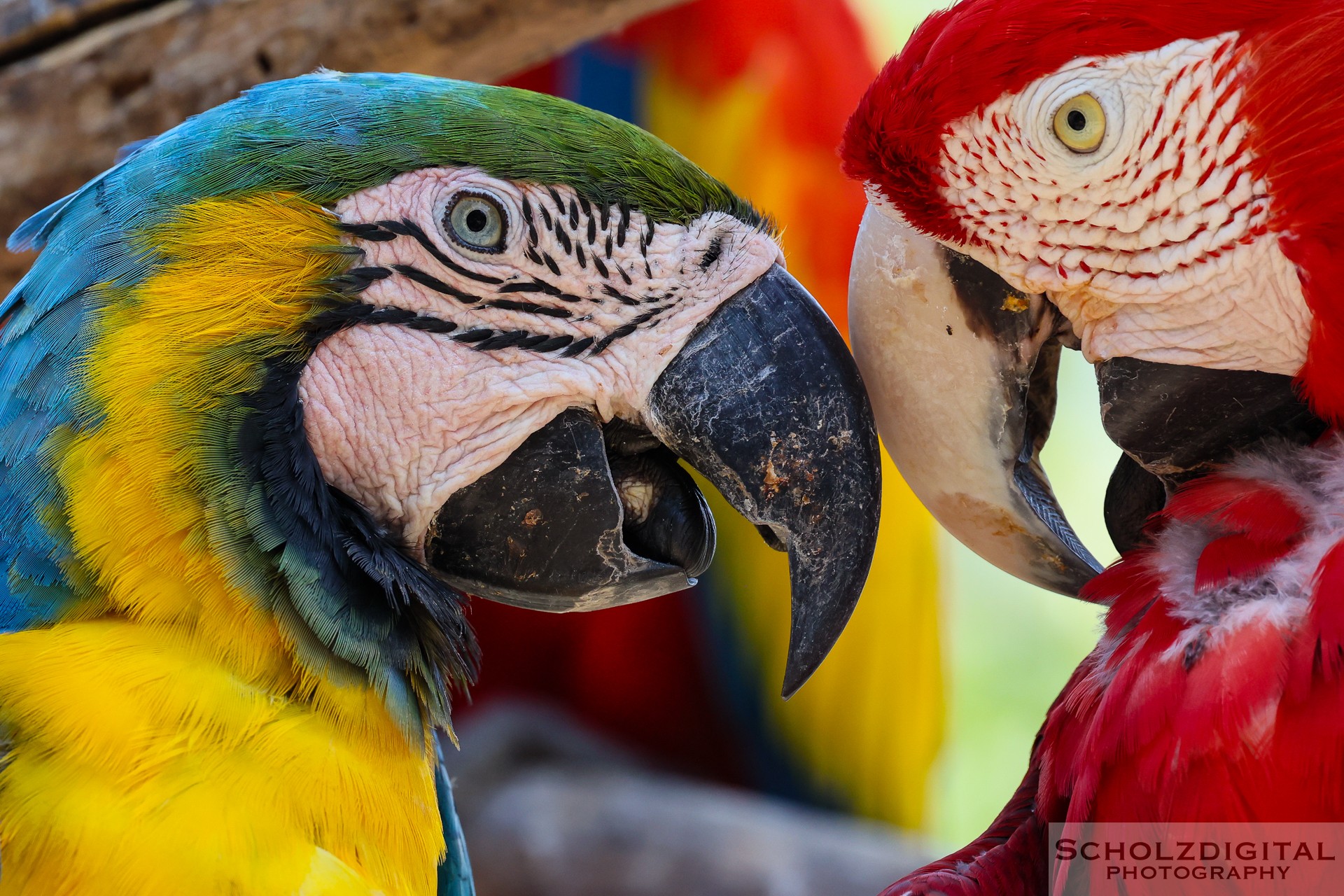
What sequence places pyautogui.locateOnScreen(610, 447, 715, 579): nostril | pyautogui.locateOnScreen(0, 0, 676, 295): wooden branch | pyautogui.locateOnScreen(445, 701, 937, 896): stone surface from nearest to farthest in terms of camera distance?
1. pyautogui.locateOnScreen(610, 447, 715, 579): nostril
2. pyautogui.locateOnScreen(0, 0, 676, 295): wooden branch
3. pyautogui.locateOnScreen(445, 701, 937, 896): stone surface

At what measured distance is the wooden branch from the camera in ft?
6.01

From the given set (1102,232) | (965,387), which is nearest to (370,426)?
(965,387)

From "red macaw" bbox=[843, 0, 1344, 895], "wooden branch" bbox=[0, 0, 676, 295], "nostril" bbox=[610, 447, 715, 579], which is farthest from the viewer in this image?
"wooden branch" bbox=[0, 0, 676, 295]

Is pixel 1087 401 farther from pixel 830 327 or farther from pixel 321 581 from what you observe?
pixel 321 581

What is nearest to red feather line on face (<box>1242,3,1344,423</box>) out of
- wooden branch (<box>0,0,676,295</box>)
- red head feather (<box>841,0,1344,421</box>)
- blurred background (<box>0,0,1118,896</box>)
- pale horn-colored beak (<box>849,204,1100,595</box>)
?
red head feather (<box>841,0,1344,421</box>)

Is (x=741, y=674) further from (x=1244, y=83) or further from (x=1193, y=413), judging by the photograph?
(x=1244, y=83)

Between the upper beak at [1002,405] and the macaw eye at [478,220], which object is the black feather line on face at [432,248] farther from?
the upper beak at [1002,405]

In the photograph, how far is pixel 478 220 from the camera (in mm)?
1257

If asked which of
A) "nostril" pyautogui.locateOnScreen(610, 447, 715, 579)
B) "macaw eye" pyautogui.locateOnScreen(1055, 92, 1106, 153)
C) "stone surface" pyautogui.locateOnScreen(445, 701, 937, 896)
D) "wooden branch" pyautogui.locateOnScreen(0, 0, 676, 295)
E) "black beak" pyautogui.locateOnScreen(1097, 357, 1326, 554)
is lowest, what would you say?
"stone surface" pyautogui.locateOnScreen(445, 701, 937, 896)

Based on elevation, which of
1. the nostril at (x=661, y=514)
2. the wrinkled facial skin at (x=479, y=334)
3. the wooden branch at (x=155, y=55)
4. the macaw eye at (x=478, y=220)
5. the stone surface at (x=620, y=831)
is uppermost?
the wooden branch at (x=155, y=55)

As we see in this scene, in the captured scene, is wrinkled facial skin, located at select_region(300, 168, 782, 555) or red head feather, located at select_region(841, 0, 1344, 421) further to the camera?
wrinkled facial skin, located at select_region(300, 168, 782, 555)

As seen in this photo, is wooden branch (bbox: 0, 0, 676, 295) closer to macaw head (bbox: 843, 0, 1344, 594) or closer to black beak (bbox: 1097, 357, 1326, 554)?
macaw head (bbox: 843, 0, 1344, 594)

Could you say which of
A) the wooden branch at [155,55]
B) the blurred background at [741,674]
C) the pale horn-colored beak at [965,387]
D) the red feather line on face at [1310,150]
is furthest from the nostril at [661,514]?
the blurred background at [741,674]

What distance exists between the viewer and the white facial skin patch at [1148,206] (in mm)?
1117
